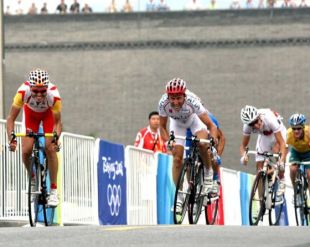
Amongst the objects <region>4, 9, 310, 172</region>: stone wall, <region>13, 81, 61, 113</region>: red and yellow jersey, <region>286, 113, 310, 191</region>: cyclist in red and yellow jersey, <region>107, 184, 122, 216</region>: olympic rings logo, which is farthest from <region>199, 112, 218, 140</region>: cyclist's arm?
<region>4, 9, 310, 172</region>: stone wall

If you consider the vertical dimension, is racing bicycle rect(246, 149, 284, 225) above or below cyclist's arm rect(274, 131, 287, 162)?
below

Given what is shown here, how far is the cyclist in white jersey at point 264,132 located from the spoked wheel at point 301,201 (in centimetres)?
145

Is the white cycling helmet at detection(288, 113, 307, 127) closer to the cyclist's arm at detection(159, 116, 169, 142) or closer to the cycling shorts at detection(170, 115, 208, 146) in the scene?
the cycling shorts at detection(170, 115, 208, 146)

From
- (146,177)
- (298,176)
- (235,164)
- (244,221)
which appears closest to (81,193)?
(146,177)

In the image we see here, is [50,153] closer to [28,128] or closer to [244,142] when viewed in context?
[28,128]

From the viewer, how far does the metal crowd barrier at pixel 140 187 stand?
22.9 m

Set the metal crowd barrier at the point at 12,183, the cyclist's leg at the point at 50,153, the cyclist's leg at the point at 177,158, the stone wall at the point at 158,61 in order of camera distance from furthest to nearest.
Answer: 1. the stone wall at the point at 158,61
2. the metal crowd barrier at the point at 12,183
3. the cyclist's leg at the point at 177,158
4. the cyclist's leg at the point at 50,153

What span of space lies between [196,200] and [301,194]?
499 centimetres

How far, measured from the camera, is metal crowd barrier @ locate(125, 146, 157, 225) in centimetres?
2294

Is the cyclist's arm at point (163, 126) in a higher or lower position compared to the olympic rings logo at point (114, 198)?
higher

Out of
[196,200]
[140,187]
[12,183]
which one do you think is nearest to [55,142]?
[196,200]

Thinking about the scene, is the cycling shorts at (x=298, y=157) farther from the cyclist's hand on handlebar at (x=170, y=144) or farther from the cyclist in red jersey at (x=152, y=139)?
the cyclist's hand on handlebar at (x=170, y=144)

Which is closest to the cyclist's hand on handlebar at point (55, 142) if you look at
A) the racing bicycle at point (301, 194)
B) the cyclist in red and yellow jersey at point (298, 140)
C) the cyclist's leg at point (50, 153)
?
the cyclist's leg at point (50, 153)

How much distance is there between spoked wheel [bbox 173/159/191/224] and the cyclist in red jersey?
7784mm
